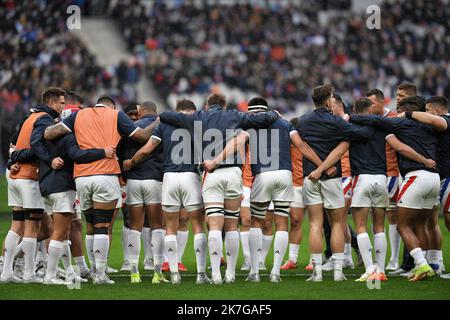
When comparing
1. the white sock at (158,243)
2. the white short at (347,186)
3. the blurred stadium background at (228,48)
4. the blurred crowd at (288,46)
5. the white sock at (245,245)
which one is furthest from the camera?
the blurred crowd at (288,46)

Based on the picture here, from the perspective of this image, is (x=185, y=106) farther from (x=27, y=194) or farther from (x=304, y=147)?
(x=27, y=194)

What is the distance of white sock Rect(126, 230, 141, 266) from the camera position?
11.9 m

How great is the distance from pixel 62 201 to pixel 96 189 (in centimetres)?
50

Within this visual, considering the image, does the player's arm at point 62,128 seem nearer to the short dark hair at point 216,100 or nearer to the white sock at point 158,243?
the short dark hair at point 216,100

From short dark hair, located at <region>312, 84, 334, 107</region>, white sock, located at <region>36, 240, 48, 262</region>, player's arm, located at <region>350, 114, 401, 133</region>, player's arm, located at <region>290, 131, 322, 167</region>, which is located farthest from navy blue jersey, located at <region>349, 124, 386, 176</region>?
white sock, located at <region>36, 240, 48, 262</region>

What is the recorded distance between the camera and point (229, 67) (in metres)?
37.3

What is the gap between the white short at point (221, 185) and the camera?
11461 millimetres

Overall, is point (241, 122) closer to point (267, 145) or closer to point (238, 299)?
point (267, 145)

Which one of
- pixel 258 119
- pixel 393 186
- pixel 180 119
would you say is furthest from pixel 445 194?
pixel 180 119

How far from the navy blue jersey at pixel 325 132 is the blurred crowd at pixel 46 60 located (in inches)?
785

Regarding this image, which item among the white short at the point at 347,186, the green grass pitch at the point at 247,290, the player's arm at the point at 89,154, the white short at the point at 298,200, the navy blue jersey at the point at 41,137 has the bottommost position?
the green grass pitch at the point at 247,290

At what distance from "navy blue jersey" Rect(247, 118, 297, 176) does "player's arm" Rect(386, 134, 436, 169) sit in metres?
1.27

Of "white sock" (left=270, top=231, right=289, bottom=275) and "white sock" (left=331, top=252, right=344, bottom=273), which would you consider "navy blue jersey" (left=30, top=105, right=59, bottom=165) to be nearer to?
"white sock" (left=270, top=231, right=289, bottom=275)

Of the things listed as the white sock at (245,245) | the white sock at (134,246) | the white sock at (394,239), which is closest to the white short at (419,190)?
the white sock at (394,239)
